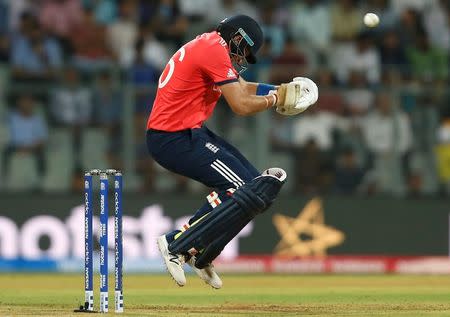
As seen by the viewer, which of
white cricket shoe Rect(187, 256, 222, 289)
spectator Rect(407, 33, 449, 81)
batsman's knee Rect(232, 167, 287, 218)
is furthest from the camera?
spectator Rect(407, 33, 449, 81)

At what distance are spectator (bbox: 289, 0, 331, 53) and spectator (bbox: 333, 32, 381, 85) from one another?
10.6 inches

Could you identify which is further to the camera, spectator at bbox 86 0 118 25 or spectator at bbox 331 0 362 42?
spectator at bbox 331 0 362 42

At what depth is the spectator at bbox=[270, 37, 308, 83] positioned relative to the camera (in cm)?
1303

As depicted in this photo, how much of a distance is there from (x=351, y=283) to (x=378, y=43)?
405cm

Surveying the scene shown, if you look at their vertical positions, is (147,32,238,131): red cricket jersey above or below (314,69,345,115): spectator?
below

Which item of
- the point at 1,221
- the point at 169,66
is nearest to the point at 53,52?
the point at 1,221

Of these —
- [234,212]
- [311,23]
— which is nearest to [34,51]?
[311,23]

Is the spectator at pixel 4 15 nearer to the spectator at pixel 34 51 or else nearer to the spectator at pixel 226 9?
the spectator at pixel 34 51

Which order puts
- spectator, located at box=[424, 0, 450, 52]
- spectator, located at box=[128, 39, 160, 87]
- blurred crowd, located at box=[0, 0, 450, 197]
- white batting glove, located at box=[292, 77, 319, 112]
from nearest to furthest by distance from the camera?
white batting glove, located at box=[292, 77, 319, 112]
blurred crowd, located at box=[0, 0, 450, 197]
spectator, located at box=[128, 39, 160, 87]
spectator, located at box=[424, 0, 450, 52]

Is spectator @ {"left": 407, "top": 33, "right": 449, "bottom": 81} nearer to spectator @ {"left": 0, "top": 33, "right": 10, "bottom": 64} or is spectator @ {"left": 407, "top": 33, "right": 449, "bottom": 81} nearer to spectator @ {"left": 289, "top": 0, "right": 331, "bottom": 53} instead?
spectator @ {"left": 289, "top": 0, "right": 331, "bottom": 53}

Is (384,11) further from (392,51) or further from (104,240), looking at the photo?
(104,240)

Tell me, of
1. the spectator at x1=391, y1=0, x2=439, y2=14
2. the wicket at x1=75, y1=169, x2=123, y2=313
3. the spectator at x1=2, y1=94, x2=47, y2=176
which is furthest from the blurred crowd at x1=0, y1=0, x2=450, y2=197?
the wicket at x1=75, y1=169, x2=123, y2=313

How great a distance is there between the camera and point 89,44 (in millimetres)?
13953

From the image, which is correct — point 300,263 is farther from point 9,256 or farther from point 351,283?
point 9,256
